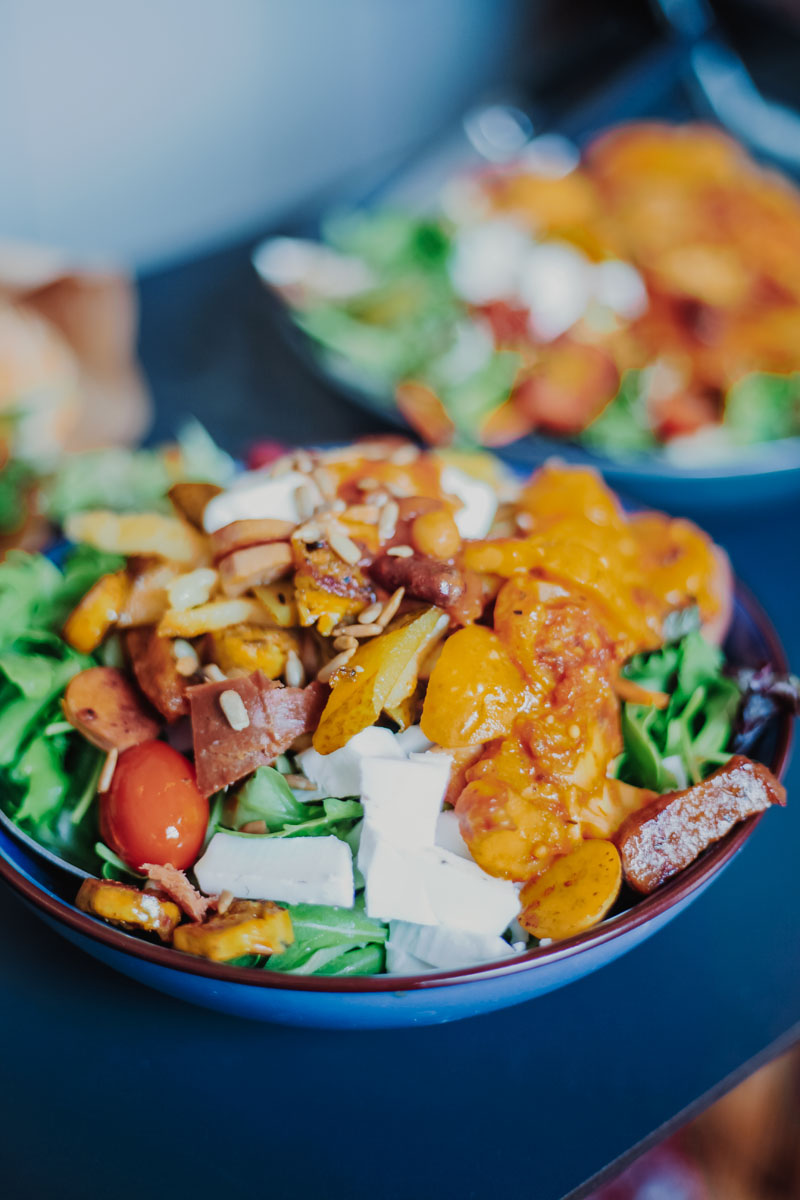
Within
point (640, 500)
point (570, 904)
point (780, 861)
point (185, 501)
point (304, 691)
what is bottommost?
point (780, 861)

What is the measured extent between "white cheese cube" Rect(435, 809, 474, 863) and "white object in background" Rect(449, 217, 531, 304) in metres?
1.62

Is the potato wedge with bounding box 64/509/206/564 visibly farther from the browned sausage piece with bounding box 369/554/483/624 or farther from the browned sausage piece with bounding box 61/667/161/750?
the browned sausage piece with bounding box 369/554/483/624

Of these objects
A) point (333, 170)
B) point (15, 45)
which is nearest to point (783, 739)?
point (15, 45)

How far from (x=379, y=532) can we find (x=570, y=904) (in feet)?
1.76

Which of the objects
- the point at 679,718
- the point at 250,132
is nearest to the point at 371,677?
the point at 679,718

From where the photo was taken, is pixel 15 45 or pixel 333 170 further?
pixel 333 170

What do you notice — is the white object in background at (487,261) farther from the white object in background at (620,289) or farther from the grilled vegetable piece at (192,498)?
the grilled vegetable piece at (192,498)

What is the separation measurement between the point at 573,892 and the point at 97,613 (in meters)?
0.72

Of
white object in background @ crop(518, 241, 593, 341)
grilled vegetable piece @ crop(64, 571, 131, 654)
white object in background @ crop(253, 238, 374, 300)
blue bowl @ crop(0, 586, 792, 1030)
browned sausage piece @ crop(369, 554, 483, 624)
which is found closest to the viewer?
blue bowl @ crop(0, 586, 792, 1030)

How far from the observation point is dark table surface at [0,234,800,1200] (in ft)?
3.68

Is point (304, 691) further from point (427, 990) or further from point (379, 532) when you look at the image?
point (427, 990)

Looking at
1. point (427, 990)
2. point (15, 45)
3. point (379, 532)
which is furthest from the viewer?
point (15, 45)

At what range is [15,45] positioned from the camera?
3.53 metres

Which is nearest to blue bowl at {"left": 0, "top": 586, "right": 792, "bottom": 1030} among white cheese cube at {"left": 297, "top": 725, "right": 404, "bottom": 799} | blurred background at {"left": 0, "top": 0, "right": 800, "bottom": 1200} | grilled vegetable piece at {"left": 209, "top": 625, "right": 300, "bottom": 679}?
white cheese cube at {"left": 297, "top": 725, "right": 404, "bottom": 799}
